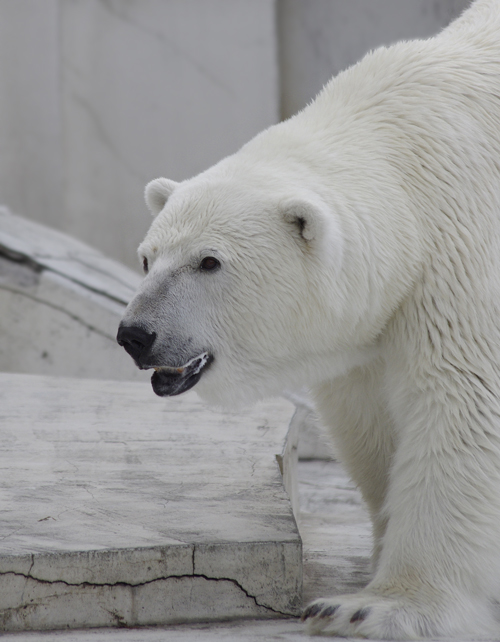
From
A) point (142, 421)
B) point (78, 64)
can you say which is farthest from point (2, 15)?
point (142, 421)

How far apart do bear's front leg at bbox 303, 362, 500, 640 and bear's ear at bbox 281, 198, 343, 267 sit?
0.38 metres

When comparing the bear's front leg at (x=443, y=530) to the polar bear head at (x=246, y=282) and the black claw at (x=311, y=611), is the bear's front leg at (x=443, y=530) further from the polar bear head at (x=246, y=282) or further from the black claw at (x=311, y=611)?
the polar bear head at (x=246, y=282)

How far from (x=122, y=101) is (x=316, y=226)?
4.92 m

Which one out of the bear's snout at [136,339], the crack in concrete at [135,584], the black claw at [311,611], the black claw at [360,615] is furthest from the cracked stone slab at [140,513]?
the bear's snout at [136,339]

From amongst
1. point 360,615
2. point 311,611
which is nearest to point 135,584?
point 311,611

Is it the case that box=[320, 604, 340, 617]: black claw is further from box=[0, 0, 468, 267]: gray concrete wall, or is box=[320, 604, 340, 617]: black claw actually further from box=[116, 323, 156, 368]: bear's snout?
box=[0, 0, 468, 267]: gray concrete wall

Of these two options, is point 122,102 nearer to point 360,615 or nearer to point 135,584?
point 135,584

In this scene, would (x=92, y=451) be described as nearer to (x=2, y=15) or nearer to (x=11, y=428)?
(x=11, y=428)

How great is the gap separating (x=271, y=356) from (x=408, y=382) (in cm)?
35

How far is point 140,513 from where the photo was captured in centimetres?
238

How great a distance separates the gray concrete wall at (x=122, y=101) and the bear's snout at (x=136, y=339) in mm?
4616

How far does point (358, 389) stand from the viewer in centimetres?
248

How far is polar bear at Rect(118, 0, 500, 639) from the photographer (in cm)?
208

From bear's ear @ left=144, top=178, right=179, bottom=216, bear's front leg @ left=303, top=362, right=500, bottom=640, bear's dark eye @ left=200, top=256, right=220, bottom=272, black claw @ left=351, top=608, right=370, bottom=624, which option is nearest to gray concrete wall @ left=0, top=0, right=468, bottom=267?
bear's ear @ left=144, top=178, right=179, bottom=216
